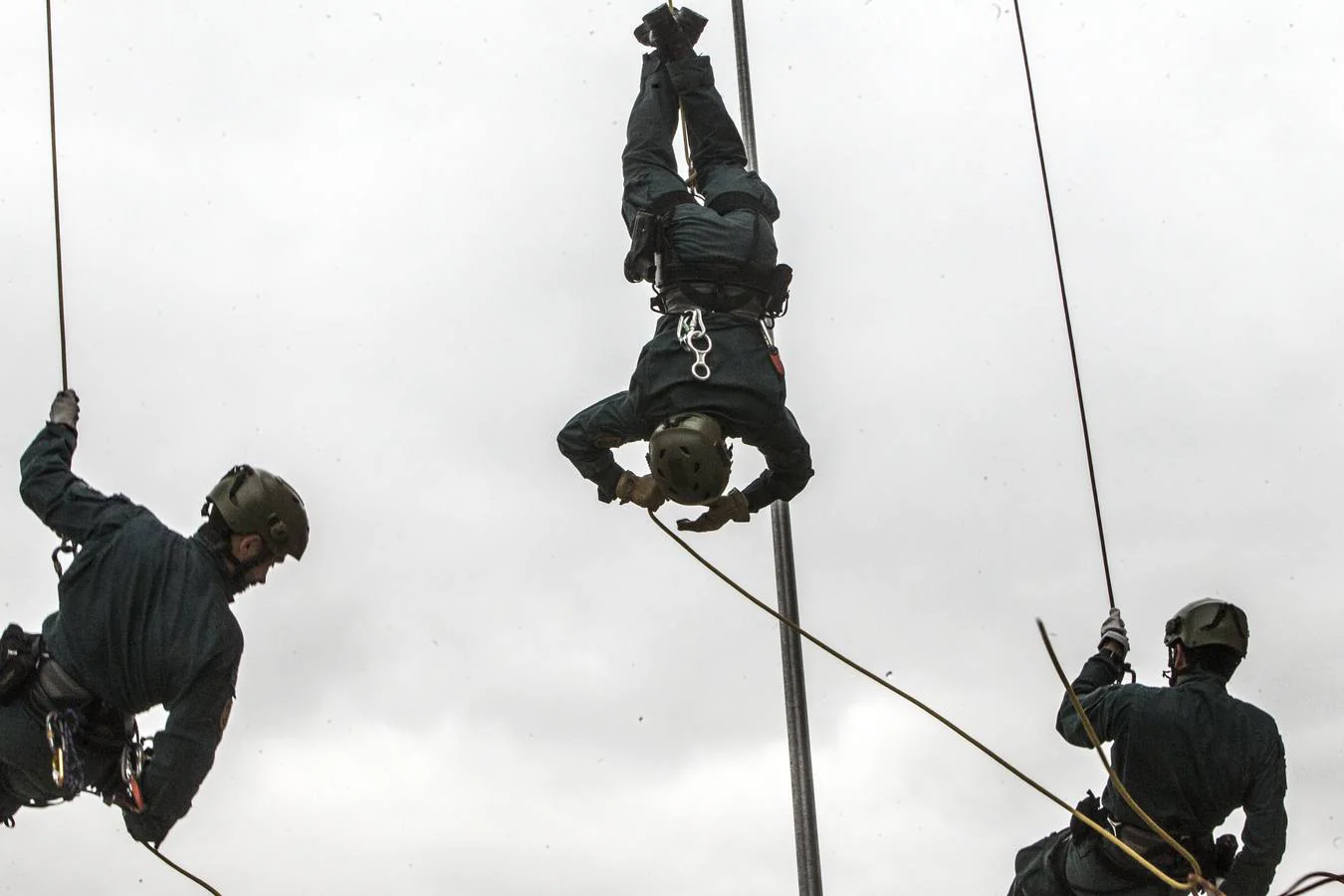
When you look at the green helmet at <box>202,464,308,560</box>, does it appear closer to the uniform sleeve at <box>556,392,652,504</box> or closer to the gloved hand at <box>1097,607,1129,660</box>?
the uniform sleeve at <box>556,392,652,504</box>

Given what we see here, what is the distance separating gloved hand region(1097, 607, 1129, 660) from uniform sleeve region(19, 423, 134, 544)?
12.1ft

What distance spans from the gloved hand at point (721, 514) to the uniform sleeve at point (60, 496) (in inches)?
86.9

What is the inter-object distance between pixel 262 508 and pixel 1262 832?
383 centimetres

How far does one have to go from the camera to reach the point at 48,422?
272 inches

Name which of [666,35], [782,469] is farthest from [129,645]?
[666,35]

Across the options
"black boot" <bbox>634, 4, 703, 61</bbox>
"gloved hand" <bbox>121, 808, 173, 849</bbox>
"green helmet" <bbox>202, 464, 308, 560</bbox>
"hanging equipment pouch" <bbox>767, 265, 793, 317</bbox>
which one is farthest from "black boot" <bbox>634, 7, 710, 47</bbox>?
"gloved hand" <bbox>121, 808, 173, 849</bbox>

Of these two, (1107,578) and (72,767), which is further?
(1107,578)

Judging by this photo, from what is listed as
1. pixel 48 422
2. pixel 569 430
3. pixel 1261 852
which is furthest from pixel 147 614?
pixel 1261 852

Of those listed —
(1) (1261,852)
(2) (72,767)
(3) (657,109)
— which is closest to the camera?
(2) (72,767)

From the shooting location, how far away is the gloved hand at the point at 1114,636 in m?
7.84

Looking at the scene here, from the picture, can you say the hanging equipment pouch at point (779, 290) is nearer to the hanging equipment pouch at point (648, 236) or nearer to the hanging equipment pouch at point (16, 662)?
the hanging equipment pouch at point (648, 236)

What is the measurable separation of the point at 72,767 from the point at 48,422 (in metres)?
1.17

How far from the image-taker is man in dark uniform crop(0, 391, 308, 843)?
661 cm

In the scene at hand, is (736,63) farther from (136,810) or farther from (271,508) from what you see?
(136,810)
